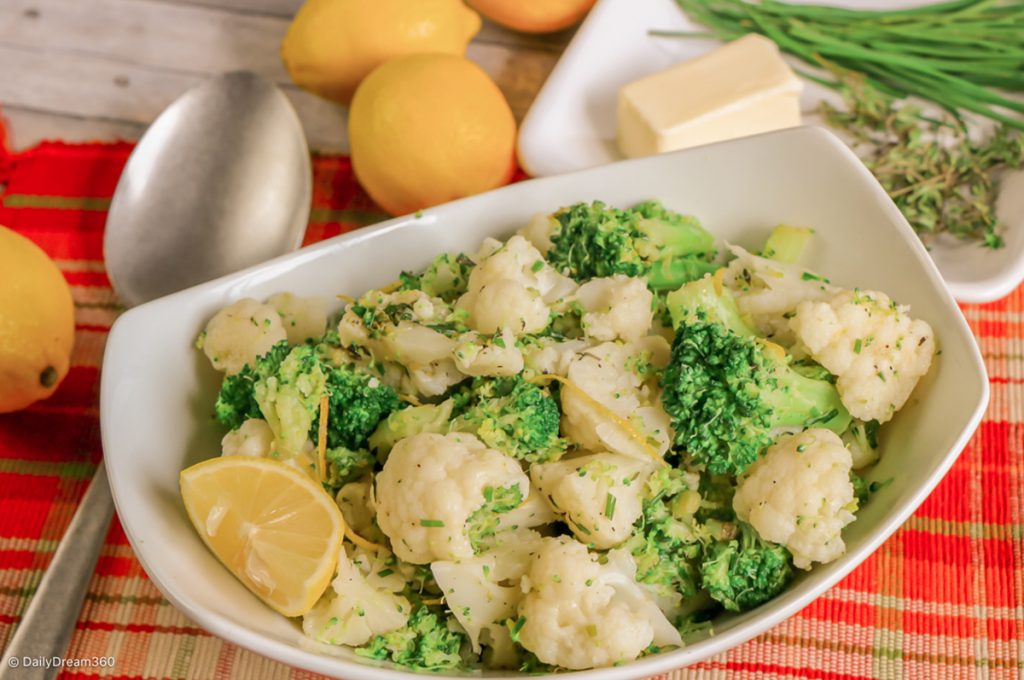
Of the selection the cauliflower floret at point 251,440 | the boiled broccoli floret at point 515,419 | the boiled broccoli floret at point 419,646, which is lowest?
the boiled broccoli floret at point 419,646

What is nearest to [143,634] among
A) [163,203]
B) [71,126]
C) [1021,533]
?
[163,203]

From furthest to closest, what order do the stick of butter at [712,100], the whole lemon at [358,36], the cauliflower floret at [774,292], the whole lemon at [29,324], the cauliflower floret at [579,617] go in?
the whole lemon at [358,36], the stick of butter at [712,100], the whole lemon at [29,324], the cauliflower floret at [774,292], the cauliflower floret at [579,617]

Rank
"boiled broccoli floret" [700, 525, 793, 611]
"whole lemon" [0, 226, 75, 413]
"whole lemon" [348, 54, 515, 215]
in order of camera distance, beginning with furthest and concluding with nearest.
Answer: "whole lemon" [348, 54, 515, 215] < "whole lemon" [0, 226, 75, 413] < "boiled broccoli floret" [700, 525, 793, 611]

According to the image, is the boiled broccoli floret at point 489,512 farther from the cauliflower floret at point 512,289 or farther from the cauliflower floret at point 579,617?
the cauliflower floret at point 512,289

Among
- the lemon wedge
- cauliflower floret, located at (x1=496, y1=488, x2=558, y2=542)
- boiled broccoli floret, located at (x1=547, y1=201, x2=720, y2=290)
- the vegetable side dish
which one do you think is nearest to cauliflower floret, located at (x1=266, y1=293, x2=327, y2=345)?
Answer: the vegetable side dish

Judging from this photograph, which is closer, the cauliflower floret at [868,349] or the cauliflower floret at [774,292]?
the cauliflower floret at [868,349]

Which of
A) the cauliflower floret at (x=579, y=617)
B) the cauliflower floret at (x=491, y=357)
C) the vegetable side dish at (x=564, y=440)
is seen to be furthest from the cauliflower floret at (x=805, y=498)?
the cauliflower floret at (x=491, y=357)

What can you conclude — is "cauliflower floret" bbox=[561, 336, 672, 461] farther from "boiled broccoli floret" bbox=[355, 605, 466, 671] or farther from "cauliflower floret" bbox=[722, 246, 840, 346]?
"boiled broccoli floret" bbox=[355, 605, 466, 671]
